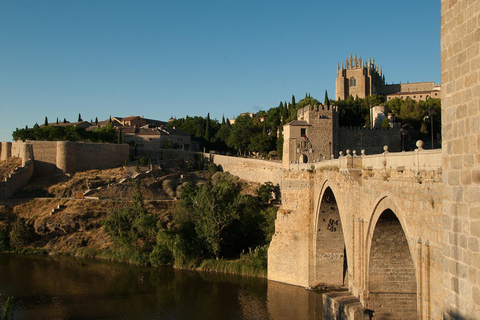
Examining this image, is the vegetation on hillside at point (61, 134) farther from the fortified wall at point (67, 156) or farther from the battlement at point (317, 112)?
the battlement at point (317, 112)

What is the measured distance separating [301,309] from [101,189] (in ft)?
89.3

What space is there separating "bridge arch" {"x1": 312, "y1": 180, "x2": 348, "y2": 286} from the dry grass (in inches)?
1379

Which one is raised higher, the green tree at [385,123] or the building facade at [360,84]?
the building facade at [360,84]

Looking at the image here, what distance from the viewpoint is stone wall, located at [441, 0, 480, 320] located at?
458 cm

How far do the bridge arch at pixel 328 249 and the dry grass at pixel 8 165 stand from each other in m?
35.0

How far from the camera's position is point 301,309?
19.3 meters

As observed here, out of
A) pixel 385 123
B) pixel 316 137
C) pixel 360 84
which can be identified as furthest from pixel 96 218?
pixel 360 84

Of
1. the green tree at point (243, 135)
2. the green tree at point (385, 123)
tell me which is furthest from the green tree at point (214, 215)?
the green tree at point (243, 135)

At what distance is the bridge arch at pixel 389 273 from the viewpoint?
11.7 metres

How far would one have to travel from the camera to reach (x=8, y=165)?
4606cm

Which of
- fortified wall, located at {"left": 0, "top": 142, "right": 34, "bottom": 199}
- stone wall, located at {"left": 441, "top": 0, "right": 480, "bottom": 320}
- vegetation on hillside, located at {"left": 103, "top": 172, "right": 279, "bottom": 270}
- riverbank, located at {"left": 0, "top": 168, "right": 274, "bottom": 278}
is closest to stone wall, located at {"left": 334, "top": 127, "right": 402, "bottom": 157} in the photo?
vegetation on hillside, located at {"left": 103, "top": 172, "right": 279, "bottom": 270}

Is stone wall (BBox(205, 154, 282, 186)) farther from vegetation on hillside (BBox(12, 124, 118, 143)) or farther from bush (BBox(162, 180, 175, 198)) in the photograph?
vegetation on hillside (BBox(12, 124, 118, 143))

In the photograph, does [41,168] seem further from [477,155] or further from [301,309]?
[477,155]

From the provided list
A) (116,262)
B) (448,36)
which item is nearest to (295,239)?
(116,262)
